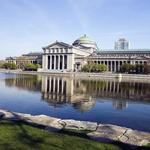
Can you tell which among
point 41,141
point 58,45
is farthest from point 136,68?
point 41,141

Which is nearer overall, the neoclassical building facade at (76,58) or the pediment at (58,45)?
the neoclassical building facade at (76,58)

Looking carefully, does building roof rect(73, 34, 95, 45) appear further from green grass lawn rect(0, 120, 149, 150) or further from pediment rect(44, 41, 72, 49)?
green grass lawn rect(0, 120, 149, 150)

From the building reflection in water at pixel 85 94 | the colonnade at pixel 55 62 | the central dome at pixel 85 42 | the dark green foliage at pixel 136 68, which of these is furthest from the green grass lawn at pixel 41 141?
the central dome at pixel 85 42

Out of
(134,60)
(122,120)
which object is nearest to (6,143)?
(122,120)

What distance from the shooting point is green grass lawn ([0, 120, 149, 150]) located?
29.5 feet

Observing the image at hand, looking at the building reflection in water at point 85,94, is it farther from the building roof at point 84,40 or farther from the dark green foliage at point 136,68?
the building roof at point 84,40

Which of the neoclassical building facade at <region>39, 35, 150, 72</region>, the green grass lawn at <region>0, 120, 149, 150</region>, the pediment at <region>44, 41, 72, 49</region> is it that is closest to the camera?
the green grass lawn at <region>0, 120, 149, 150</region>

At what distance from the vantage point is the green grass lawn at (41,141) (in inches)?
353

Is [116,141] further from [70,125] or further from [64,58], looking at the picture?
[64,58]

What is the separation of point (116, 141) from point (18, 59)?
539 feet

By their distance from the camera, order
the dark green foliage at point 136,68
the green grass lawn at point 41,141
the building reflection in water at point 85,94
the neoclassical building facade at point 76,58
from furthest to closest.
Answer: the neoclassical building facade at point 76,58, the dark green foliage at point 136,68, the building reflection in water at point 85,94, the green grass lawn at point 41,141

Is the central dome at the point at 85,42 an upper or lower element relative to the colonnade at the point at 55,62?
upper

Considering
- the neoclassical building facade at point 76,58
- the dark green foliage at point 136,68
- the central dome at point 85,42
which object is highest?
the central dome at point 85,42

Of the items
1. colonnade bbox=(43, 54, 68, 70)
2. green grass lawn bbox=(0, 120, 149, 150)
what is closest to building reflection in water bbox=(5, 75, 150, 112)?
green grass lawn bbox=(0, 120, 149, 150)
